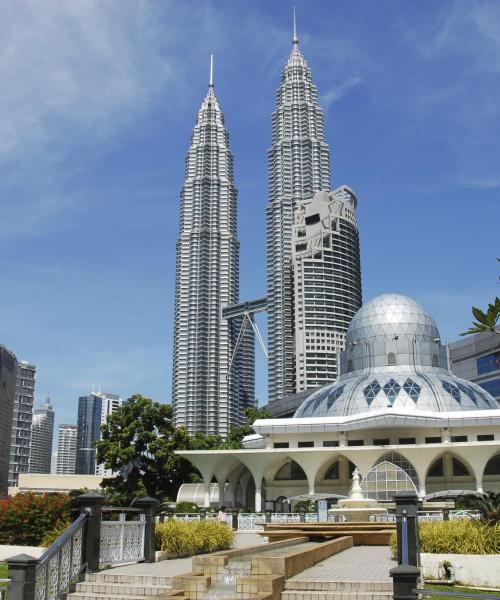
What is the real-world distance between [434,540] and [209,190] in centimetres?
13234

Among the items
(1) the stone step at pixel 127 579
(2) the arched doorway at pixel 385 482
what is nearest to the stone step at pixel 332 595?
(1) the stone step at pixel 127 579

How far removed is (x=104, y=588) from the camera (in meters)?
14.3

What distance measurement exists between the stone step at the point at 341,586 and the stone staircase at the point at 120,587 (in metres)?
2.40

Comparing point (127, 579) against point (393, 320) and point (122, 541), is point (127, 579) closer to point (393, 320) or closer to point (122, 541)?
point (122, 541)

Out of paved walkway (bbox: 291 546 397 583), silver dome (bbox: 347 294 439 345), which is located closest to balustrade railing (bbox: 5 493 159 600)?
paved walkway (bbox: 291 546 397 583)

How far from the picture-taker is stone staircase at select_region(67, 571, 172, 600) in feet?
45.0

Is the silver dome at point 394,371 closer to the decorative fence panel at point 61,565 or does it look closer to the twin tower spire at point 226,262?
the decorative fence panel at point 61,565

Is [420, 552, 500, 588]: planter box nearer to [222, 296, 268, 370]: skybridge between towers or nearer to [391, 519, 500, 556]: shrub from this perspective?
[391, 519, 500, 556]: shrub

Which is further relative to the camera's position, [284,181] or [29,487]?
[284,181]

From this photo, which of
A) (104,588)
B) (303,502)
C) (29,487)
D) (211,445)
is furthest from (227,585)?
(29,487)

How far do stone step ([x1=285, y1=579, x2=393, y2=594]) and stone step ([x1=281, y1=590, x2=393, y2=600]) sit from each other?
2.9 inches

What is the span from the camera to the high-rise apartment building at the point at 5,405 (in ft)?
378

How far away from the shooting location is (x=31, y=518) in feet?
72.5

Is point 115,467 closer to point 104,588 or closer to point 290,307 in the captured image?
point 104,588
